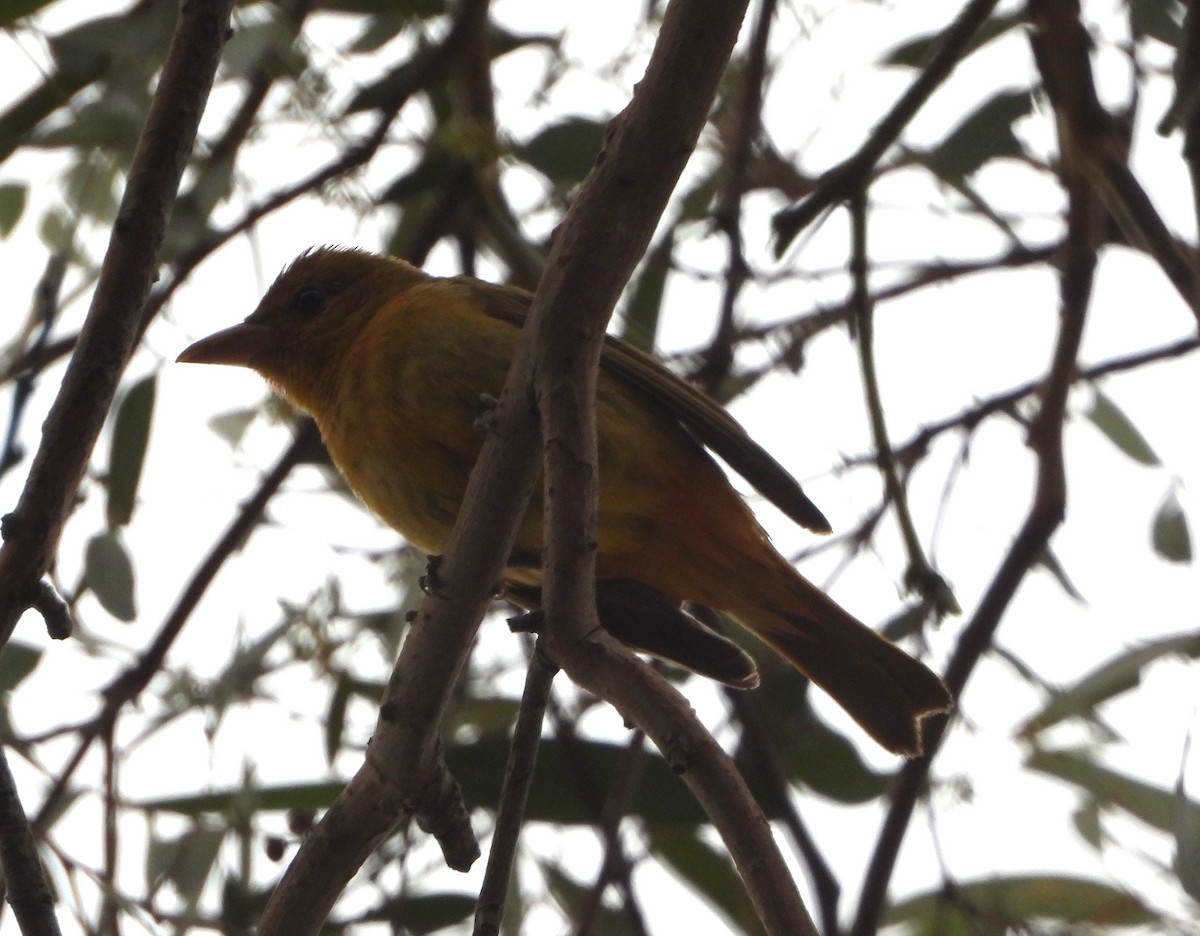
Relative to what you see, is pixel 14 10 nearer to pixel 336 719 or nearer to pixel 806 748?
pixel 336 719

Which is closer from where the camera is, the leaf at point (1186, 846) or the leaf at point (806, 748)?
the leaf at point (1186, 846)

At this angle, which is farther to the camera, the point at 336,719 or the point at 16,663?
the point at 336,719

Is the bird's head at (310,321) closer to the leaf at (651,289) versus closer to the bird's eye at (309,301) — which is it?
the bird's eye at (309,301)

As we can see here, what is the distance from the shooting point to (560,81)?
461 cm

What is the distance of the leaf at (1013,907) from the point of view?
381 centimetres

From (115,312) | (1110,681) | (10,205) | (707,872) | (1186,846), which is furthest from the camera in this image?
(10,205)

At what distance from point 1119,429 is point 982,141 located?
3.74 ft

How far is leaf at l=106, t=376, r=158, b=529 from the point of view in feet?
14.0

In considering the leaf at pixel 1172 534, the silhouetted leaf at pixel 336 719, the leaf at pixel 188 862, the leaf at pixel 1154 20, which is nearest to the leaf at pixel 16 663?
the leaf at pixel 188 862

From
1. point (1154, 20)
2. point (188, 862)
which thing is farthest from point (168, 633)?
point (1154, 20)

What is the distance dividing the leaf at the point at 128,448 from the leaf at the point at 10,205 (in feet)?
4.06

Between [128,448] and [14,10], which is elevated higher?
[14,10]

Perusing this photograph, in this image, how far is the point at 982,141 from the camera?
446 cm

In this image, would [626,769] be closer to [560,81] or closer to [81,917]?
[81,917]
